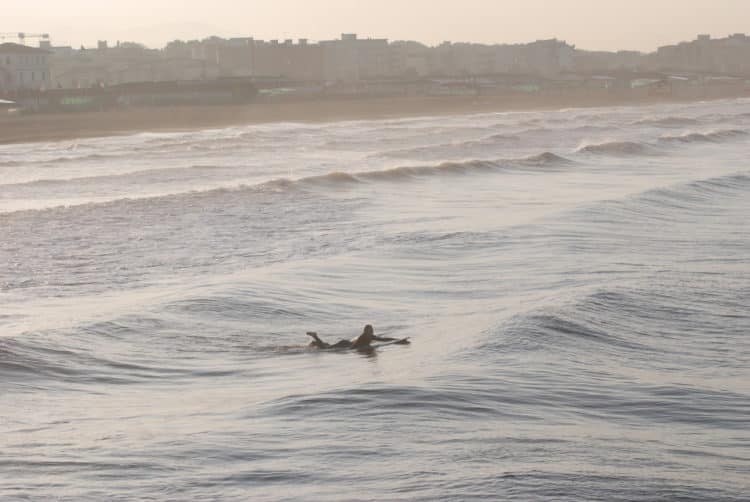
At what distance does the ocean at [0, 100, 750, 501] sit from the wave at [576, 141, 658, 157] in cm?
1730

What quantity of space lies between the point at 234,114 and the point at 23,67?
1664 inches

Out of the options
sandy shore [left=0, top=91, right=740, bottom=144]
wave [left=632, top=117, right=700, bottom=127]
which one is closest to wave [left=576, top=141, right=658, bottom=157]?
wave [left=632, top=117, right=700, bottom=127]

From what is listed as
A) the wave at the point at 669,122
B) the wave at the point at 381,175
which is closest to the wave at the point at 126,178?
the wave at the point at 381,175

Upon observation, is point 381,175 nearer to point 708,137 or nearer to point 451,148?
point 451,148

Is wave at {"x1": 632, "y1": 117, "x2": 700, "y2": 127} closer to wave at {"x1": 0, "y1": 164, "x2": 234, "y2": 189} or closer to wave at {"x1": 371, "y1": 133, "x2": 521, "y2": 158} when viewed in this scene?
wave at {"x1": 371, "y1": 133, "x2": 521, "y2": 158}

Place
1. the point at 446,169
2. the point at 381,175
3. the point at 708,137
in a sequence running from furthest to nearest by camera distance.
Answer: the point at 708,137 < the point at 446,169 < the point at 381,175

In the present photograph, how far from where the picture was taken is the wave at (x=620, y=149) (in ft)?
185

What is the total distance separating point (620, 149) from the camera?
58.4 meters

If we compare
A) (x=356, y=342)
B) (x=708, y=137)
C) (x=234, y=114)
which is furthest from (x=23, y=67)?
(x=356, y=342)

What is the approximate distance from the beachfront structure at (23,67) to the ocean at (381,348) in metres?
102

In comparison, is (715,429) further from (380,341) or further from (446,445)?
(380,341)

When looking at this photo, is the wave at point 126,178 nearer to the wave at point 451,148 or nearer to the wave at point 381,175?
the wave at point 381,175

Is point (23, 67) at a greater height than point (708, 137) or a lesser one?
greater

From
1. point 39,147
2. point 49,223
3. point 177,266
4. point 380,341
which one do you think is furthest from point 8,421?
point 39,147
